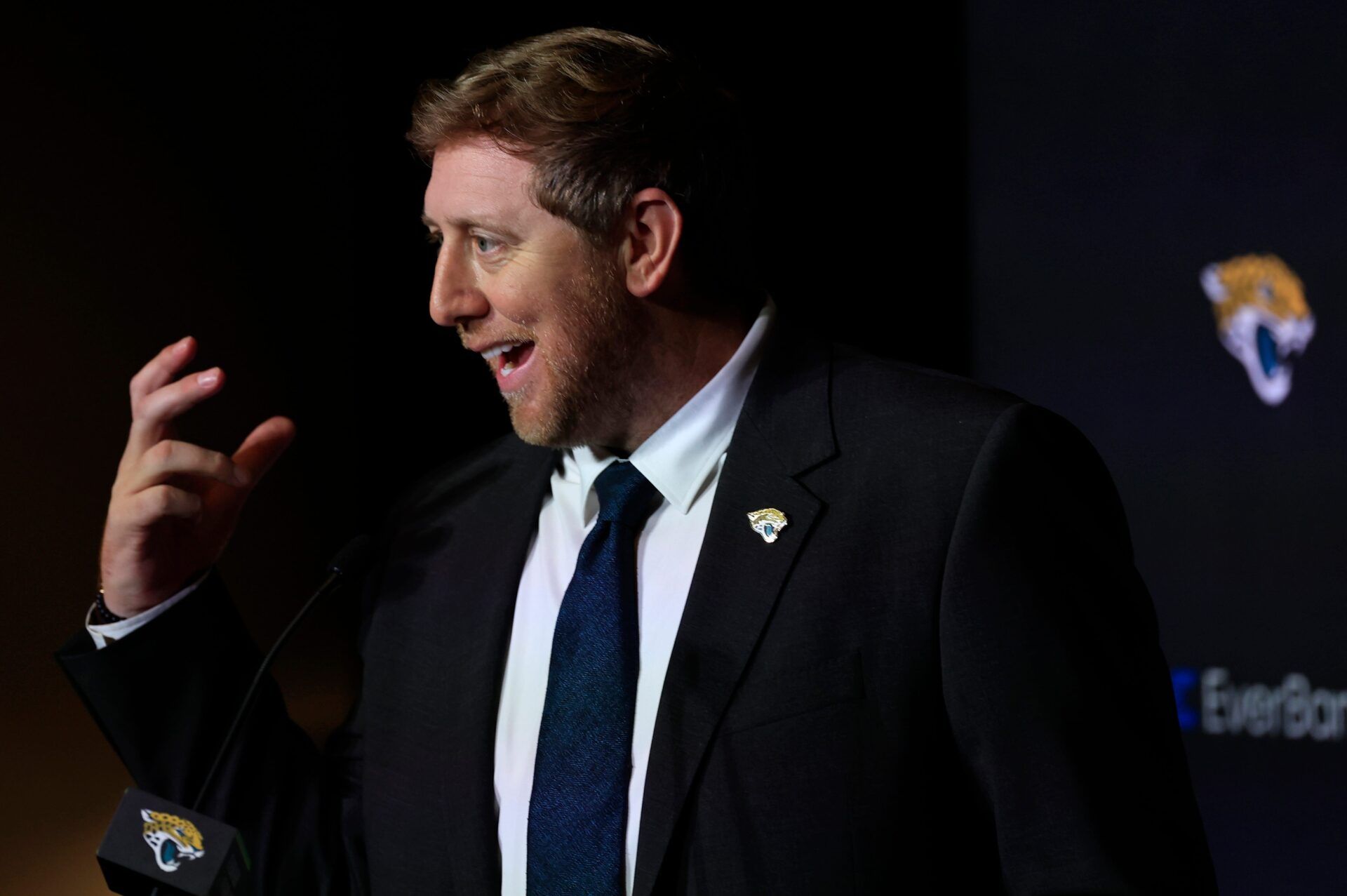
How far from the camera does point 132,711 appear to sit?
4.73 ft

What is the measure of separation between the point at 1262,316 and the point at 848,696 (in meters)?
1.37

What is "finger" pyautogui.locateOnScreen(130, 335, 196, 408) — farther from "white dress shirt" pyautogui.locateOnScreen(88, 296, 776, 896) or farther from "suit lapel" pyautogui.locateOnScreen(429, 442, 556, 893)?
"suit lapel" pyautogui.locateOnScreen(429, 442, 556, 893)

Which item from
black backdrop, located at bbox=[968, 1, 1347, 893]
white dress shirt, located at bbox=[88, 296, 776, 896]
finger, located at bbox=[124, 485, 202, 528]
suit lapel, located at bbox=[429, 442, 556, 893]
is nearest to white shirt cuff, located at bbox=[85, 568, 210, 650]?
white dress shirt, located at bbox=[88, 296, 776, 896]

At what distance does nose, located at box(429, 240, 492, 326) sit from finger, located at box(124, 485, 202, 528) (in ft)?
1.17

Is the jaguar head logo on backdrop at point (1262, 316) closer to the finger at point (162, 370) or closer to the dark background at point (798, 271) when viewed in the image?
the dark background at point (798, 271)

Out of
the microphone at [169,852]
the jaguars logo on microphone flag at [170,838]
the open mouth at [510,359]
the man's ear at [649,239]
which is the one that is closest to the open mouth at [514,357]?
the open mouth at [510,359]

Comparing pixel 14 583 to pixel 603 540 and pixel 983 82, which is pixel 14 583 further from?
pixel 983 82

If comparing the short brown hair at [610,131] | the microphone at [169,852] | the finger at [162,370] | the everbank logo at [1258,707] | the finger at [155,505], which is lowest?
the everbank logo at [1258,707]

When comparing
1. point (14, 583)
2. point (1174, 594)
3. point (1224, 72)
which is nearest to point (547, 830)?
point (14, 583)

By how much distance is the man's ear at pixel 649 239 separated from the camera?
60.5 inches

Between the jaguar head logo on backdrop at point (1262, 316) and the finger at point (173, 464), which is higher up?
the finger at point (173, 464)

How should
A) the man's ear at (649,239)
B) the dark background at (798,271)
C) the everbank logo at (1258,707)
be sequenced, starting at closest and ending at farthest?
1. the man's ear at (649,239)
2. the dark background at (798,271)
3. the everbank logo at (1258,707)

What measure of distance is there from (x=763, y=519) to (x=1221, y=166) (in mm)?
1412

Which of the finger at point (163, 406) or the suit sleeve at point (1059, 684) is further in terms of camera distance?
the finger at point (163, 406)
